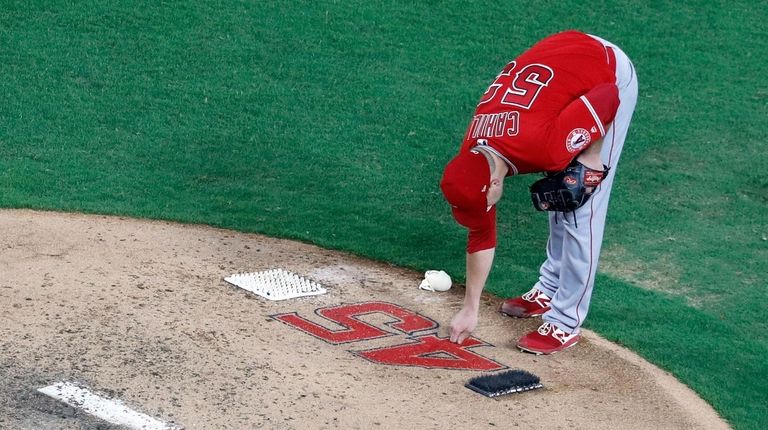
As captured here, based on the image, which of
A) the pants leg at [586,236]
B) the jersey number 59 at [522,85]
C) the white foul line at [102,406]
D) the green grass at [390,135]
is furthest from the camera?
the green grass at [390,135]

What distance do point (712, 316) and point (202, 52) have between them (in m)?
4.96

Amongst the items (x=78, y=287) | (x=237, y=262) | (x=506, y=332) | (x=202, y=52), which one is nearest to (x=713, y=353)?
(x=506, y=332)

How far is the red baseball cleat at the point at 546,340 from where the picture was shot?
5285 millimetres

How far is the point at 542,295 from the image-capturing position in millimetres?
5805

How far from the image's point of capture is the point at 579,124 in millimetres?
4910

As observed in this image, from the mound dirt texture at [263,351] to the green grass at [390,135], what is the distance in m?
0.44

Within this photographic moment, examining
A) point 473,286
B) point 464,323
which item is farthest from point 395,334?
point 473,286

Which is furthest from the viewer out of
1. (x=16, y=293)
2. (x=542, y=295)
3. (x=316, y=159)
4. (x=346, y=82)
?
(x=346, y=82)

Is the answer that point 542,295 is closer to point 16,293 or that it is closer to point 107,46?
point 16,293

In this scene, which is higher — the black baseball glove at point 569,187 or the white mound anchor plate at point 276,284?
the black baseball glove at point 569,187

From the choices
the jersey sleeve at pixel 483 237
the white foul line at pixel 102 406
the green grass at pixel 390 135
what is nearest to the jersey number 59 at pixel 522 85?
the jersey sleeve at pixel 483 237

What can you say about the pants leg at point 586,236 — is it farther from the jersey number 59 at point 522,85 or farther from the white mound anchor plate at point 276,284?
the white mound anchor plate at point 276,284

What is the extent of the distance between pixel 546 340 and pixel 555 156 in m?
0.96

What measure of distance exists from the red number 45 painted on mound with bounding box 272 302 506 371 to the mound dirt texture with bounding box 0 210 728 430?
0.03 ft
